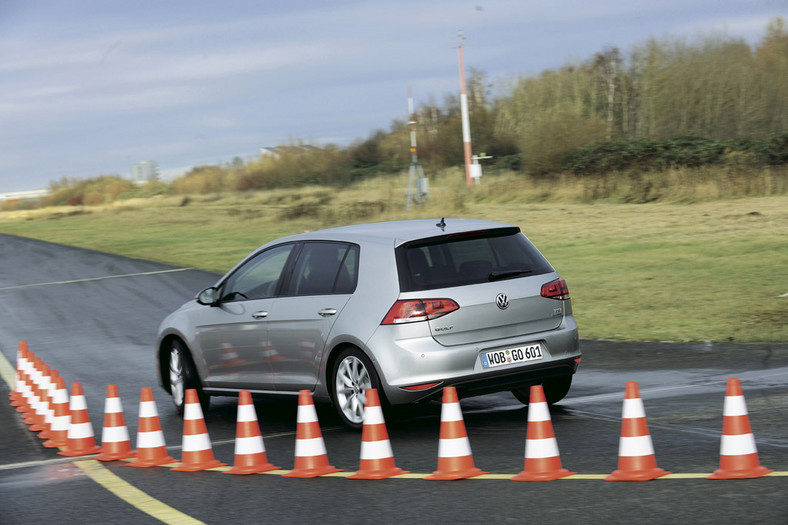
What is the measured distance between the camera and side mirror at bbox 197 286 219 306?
9.73 meters

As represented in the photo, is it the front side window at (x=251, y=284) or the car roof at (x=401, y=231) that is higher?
the car roof at (x=401, y=231)

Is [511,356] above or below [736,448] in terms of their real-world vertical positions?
above

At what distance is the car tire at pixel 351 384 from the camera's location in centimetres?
816

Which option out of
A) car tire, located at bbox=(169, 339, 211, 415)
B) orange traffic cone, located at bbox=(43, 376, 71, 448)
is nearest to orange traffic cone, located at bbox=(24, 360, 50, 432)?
orange traffic cone, located at bbox=(43, 376, 71, 448)

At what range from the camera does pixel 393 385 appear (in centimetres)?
786

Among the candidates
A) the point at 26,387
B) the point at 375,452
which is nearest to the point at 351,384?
the point at 375,452

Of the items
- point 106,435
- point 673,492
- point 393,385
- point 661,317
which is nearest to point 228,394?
point 106,435

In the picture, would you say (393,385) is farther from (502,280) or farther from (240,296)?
(240,296)

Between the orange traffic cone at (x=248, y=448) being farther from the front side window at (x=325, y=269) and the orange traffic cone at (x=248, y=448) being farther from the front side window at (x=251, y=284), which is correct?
the front side window at (x=251, y=284)

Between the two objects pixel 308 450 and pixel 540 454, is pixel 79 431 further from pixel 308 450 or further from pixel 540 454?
pixel 540 454

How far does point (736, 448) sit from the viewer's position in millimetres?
6047

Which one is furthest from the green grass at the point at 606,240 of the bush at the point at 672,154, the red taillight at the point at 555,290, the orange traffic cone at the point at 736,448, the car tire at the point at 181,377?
the orange traffic cone at the point at 736,448

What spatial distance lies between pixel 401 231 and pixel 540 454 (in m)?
2.71

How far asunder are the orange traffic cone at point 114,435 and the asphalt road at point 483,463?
157 mm
